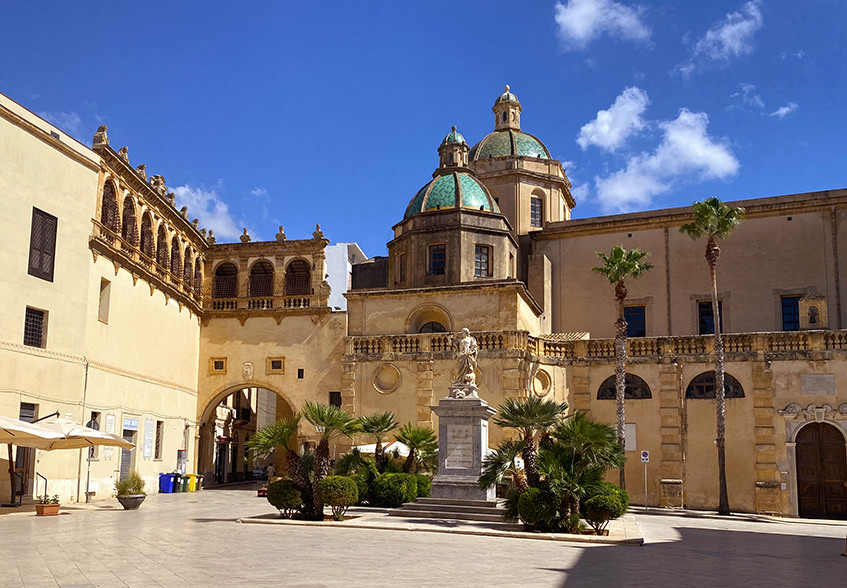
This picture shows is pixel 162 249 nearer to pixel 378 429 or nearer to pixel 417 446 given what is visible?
pixel 378 429

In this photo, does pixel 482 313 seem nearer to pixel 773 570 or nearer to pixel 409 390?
pixel 409 390

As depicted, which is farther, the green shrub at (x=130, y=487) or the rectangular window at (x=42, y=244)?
the rectangular window at (x=42, y=244)

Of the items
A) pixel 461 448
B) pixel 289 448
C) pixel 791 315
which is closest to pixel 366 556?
pixel 289 448

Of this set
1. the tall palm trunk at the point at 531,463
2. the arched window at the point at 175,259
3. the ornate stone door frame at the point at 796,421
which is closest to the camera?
the tall palm trunk at the point at 531,463

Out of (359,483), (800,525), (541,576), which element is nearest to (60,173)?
(359,483)

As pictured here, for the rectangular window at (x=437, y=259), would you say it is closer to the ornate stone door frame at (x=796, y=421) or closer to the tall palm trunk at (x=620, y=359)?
the tall palm trunk at (x=620, y=359)

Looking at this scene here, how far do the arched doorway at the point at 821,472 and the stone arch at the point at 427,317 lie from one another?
47.3 feet

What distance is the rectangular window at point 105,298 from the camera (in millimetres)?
30109

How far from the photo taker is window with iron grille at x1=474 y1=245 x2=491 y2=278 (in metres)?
38.7

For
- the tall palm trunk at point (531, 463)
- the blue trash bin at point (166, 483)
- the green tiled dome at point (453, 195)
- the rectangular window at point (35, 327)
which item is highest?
the green tiled dome at point (453, 195)

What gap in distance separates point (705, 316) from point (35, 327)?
92.5ft

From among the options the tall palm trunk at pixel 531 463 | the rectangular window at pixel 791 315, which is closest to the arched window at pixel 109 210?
the tall palm trunk at pixel 531 463

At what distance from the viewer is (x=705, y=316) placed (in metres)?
39.2

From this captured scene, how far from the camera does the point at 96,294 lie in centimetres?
2919
